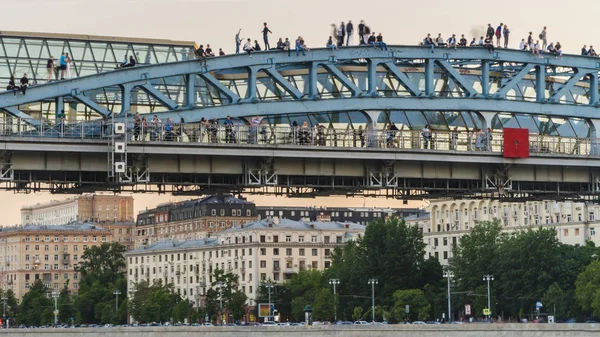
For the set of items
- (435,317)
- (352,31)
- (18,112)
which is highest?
(352,31)

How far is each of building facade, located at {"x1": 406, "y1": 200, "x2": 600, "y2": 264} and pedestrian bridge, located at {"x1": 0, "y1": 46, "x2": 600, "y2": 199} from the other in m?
88.6

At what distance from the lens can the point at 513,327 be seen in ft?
289

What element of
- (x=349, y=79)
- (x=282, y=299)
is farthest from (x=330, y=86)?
(x=282, y=299)

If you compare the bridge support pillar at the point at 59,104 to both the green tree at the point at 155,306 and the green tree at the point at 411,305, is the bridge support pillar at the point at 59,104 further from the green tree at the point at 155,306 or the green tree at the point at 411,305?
the green tree at the point at 155,306

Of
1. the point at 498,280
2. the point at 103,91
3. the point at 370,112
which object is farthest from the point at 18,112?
the point at 498,280

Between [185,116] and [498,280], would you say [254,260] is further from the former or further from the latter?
[185,116]

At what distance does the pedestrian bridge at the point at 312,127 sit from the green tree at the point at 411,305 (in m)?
66.6

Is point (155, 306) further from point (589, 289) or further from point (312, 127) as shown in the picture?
point (312, 127)

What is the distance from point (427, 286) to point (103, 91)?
8296 centimetres

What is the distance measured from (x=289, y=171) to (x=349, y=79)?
5436 millimetres

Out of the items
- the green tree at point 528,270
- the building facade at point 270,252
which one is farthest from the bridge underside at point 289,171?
the building facade at point 270,252

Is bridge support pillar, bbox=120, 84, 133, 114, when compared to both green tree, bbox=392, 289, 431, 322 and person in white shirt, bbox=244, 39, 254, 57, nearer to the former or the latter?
person in white shirt, bbox=244, 39, 254, 57

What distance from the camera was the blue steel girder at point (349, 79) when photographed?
6100cm

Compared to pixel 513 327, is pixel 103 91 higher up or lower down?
higher up
